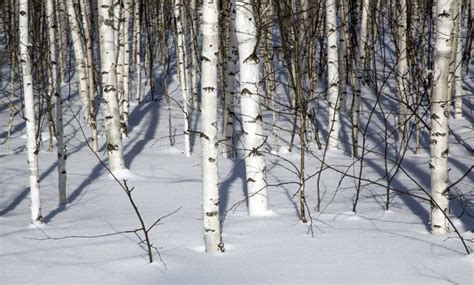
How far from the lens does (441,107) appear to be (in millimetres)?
5070

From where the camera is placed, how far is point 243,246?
5078 millimetres

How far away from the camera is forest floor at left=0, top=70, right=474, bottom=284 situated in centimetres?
434

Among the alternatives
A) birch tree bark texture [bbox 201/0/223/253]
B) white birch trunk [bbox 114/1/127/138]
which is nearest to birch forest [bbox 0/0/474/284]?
birch tree bark texture [bbox 201/0/223/253]

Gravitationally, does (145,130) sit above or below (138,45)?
below

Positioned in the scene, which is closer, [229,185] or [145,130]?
[229,185]

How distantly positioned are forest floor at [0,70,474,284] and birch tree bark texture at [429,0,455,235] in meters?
0.30

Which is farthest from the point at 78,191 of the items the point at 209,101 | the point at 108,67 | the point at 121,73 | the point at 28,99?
the point at 121,73

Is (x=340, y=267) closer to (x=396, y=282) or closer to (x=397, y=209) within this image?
(x=396, y=282)

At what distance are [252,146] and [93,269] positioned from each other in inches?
91.2

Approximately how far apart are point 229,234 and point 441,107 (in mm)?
2288

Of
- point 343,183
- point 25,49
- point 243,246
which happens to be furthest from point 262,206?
point 25,49

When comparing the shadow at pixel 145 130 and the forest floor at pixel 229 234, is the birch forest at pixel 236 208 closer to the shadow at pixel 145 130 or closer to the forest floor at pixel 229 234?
the forest floor at pixel 229 234

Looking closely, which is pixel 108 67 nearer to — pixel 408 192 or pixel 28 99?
pixel 28 99

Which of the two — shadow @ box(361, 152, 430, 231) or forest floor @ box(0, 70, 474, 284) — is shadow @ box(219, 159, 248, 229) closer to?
forest floor @ box(0, 70, 474, 284)
